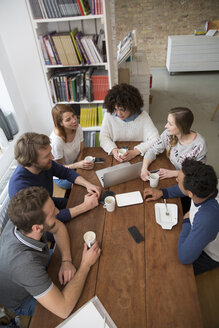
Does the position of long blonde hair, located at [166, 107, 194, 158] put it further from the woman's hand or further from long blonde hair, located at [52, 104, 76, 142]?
long blonde hair, located at [52, 104, 76, 142]

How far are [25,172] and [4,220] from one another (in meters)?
0.66

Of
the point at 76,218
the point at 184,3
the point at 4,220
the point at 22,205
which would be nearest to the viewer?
the point at 22,205

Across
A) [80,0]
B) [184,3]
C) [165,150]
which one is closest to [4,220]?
[165,150]

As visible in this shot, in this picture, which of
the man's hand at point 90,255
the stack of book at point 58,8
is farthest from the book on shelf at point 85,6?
the man's hand at point 90,255

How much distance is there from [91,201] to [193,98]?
13.6ft

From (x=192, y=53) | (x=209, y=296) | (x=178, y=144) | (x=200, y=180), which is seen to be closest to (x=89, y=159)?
(x=178, y=144)

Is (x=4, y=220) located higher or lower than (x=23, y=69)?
lower

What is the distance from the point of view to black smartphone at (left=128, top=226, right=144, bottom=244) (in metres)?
1.24

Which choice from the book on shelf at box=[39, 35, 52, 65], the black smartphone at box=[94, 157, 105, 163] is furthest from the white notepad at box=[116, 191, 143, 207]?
the book on shelf at box=[39, 35, 52, 65]

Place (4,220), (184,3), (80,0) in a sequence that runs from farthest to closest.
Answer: (184,3) < (80,0) < (4,220)

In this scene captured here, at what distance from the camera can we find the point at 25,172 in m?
1.50

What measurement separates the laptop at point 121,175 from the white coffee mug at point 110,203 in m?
0.15

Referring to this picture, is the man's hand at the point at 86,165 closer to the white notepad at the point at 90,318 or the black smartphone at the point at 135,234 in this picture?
the black smartphone at the point at 135,234

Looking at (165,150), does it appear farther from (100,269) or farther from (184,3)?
(184,3)
